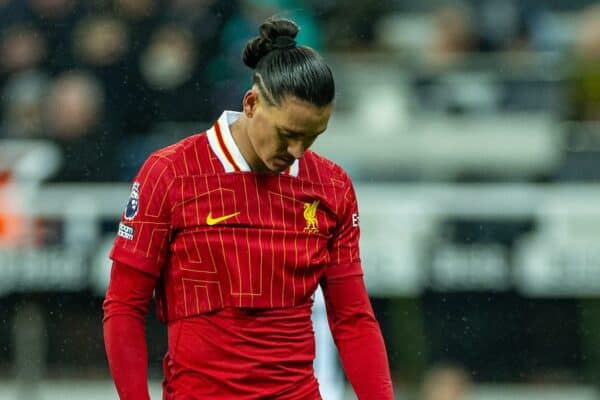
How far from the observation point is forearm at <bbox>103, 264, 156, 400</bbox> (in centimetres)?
196

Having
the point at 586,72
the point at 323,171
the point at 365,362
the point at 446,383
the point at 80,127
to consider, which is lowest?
the point at 446,383

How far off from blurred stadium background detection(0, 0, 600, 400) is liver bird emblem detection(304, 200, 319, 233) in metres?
1.26

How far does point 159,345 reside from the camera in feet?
11.1

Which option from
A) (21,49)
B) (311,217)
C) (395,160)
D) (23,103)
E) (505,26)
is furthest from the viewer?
(505,26)

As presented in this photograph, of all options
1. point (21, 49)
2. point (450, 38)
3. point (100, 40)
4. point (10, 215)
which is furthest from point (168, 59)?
point (450, 38)

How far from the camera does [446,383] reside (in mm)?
3688

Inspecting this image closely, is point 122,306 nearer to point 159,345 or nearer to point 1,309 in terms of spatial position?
point 159,345

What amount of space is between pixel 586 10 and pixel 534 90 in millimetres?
307

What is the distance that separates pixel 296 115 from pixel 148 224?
28 cm

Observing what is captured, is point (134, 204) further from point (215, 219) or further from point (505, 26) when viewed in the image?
point (505, 26)

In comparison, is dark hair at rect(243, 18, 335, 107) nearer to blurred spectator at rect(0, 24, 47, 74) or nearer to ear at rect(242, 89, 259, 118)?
ear at rect(242, 89, 259, 118)

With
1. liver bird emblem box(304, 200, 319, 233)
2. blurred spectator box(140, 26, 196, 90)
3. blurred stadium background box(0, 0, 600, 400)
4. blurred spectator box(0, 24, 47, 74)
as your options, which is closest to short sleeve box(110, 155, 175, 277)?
liver bird emblem box(304, 200, 319, 233)

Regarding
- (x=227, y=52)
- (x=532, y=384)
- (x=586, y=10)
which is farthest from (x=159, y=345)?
(x=586, y=10)

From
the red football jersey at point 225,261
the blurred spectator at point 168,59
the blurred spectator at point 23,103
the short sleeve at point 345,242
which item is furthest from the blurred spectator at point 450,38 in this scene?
the red football jersey at point 225,261
